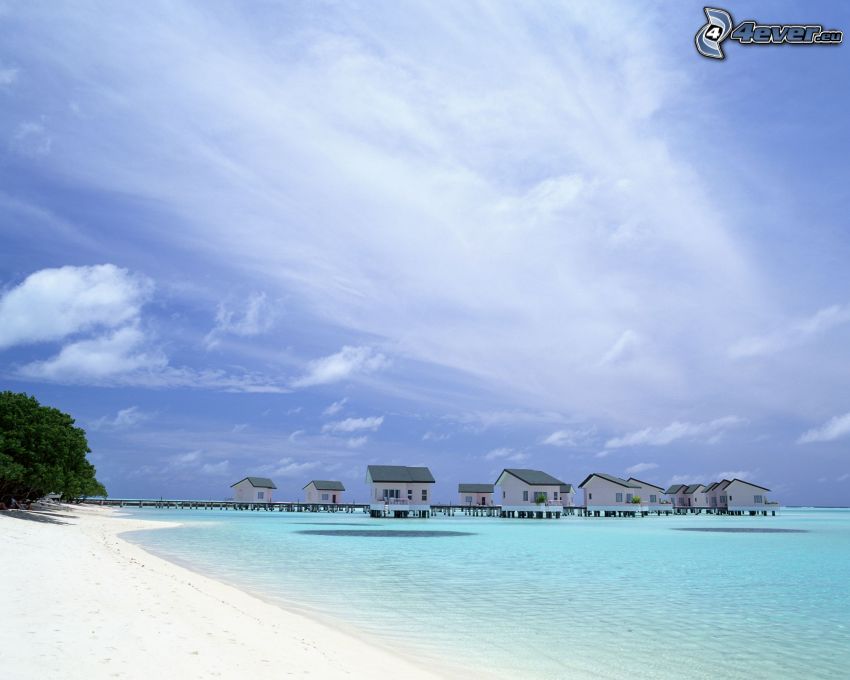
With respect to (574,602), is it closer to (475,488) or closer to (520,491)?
(520,491)

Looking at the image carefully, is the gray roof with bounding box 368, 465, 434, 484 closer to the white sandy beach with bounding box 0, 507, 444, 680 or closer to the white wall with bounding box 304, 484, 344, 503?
the white wall with bounding box 304, 484, 344, 503

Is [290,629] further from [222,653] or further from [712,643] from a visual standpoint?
[712,643]

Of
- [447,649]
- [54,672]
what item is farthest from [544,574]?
[54,672]

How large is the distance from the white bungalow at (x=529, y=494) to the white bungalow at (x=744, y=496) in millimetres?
34161

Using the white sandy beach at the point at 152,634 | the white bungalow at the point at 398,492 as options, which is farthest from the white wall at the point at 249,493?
Answer: the white sandy beach at the point at 152,634

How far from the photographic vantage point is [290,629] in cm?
1232

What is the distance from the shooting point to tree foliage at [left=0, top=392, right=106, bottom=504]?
108 ft

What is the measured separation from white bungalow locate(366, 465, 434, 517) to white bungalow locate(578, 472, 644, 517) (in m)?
21.7

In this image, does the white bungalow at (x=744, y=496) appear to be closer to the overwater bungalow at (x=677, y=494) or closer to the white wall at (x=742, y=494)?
the white wall at (x=742, y=494)

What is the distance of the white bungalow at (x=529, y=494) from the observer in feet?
254

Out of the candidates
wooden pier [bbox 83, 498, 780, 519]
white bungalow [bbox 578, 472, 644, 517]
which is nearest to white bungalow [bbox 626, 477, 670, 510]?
wooden pier [bbox 83, 498, 780, 519]

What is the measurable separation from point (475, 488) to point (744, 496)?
40.5 m

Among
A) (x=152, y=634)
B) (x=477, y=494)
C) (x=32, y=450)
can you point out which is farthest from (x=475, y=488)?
(x=152, y=634)

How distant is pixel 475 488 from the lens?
100688 millimetres
